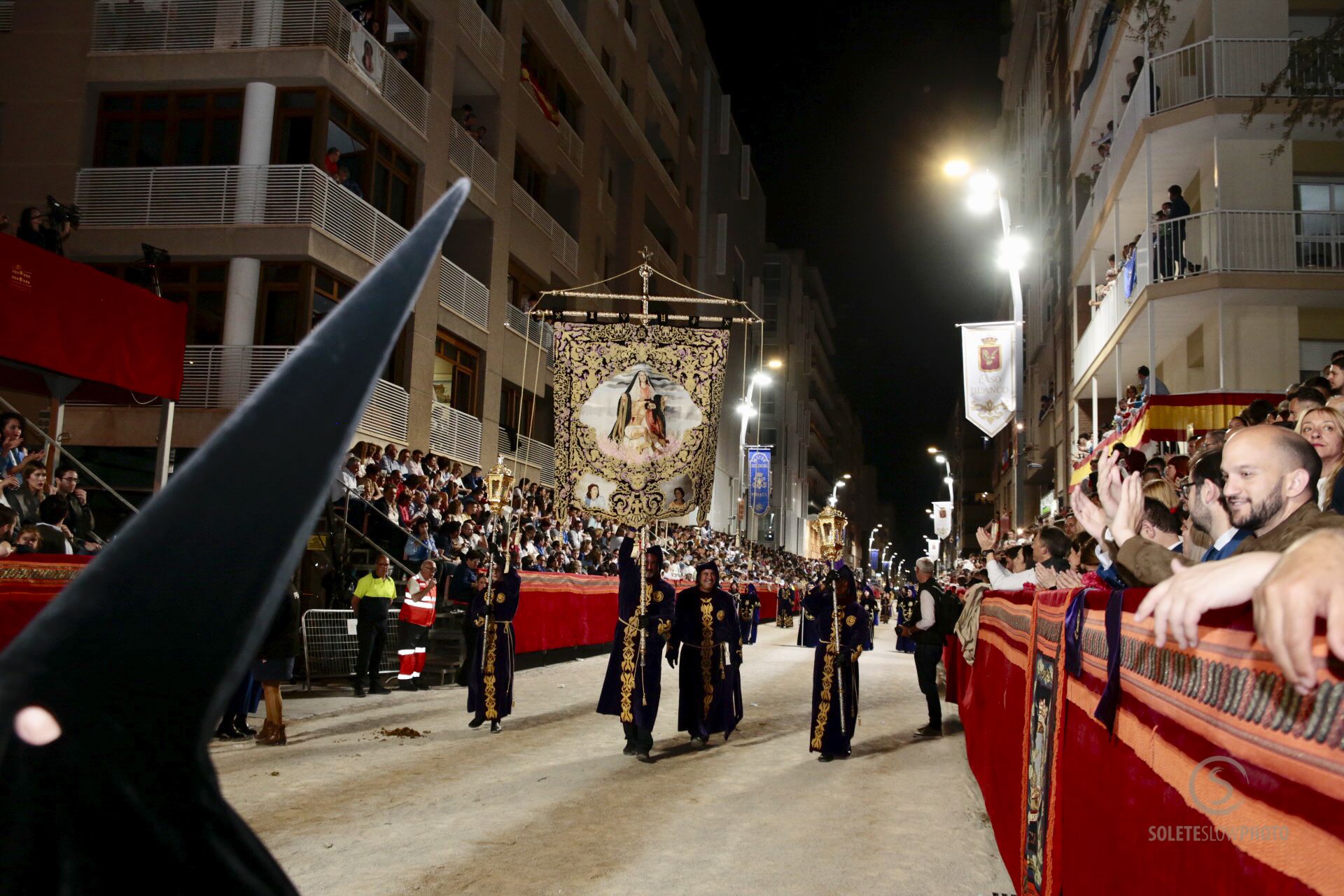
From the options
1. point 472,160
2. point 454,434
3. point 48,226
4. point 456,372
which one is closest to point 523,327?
point 456,372

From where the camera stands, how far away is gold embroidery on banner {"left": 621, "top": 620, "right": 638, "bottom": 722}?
10.3 m

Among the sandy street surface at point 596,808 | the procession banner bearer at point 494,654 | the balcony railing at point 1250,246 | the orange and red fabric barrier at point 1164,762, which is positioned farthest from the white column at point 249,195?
the orange and red fabric barrier at point 1164,762

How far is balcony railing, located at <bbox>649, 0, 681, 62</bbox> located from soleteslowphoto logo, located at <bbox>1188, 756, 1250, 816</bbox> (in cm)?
4392

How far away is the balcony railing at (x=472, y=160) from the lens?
2559cm

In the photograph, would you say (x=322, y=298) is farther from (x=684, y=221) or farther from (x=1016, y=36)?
(x=1016, y=36)

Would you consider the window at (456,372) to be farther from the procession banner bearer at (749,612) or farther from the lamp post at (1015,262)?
the lamp post at (1015,262)

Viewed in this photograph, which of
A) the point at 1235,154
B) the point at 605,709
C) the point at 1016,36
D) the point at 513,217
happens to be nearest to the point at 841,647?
the point at 605,709

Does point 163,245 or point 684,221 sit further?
point 684,221

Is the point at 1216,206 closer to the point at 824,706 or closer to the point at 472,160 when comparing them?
the point at 824,706

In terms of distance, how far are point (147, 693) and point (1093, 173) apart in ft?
98.1

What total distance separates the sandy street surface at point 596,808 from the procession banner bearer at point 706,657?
0.88 feet

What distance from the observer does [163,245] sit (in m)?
20.3

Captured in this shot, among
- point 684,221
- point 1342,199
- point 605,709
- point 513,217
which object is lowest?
point 605,709

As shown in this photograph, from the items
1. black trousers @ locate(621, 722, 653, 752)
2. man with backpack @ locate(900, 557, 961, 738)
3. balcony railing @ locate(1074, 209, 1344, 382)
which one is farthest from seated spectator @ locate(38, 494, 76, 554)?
balcony railing @ locate(1074, 209, 1344, 382)
